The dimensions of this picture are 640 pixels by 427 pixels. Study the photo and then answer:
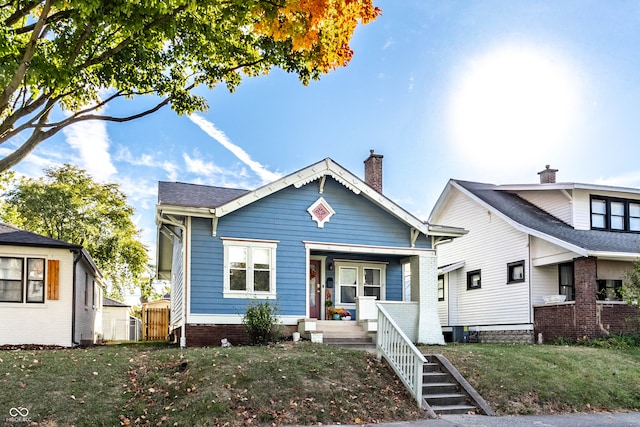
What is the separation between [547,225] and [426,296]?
22.6 feet

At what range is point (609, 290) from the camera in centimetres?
2191

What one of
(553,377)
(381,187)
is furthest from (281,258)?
(553,377)

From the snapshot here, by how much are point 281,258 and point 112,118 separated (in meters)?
7.02

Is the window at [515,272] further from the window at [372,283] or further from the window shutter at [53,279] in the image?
the window shutter at [53,279]

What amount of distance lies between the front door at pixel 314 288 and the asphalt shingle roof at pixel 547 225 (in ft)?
27.1

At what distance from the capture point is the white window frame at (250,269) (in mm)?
17125

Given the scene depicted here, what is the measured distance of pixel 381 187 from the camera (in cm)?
2180

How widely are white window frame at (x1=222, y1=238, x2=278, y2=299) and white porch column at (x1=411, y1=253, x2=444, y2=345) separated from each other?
477cm

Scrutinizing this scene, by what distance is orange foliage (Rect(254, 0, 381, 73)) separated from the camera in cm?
995

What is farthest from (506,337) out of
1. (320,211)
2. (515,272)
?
(320,211)

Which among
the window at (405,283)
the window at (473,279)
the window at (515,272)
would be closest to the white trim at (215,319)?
the window at (405,283)

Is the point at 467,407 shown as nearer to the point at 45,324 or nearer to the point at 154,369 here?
the point at 154,369

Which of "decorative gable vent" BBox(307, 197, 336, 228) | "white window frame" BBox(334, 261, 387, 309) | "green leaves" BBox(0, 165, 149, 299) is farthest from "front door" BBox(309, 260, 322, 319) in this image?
"green leaves" BBox(0, 165, 149, 299)

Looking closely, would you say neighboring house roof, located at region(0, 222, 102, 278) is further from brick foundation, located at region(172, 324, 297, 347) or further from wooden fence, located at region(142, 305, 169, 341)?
wooden fence, located at region(142, 305, 169, 341)
